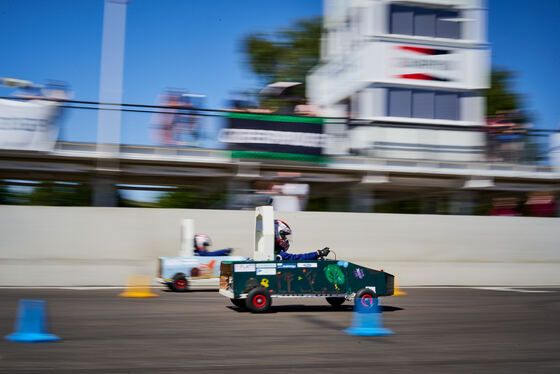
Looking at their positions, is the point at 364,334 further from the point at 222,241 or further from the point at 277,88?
the point at 277,88

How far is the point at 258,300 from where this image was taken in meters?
11.6

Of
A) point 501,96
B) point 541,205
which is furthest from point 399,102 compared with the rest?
point 501,96

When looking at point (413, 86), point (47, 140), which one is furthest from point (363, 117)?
point (47, 140)

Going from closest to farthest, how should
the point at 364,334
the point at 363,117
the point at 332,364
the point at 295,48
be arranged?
1. the point at 332,364
2. the point at 364,334
3. the point at 363,117
4. the point at 295,48

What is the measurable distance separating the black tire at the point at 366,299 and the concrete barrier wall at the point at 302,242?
729 cm

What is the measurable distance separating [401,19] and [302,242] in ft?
35.0

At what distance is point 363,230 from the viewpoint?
19.9 meters

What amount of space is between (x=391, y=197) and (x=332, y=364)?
17.5 meters

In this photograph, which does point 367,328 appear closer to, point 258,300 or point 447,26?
point 258,300

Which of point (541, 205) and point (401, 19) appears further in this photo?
point (401, 19)

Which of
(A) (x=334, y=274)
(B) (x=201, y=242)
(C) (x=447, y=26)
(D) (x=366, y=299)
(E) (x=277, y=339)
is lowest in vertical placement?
(E) (x=277, y=339)

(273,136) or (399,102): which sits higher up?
(399,102)

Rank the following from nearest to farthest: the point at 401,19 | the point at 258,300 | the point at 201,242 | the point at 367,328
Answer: the point at 367,328 → the point at 258,300 → the point at 201,242 → the point at 401,19

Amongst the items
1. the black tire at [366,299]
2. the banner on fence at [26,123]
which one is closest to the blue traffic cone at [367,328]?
the black tire at [366,299]
